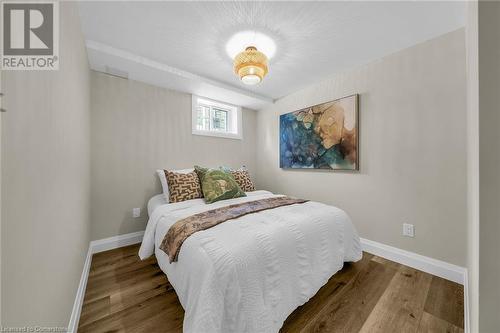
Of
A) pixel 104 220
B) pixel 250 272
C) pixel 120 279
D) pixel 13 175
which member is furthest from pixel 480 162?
pixel 104 220

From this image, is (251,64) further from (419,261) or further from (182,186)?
(419,261)

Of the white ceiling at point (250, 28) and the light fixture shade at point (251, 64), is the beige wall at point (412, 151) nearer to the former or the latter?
the white ceiling at point (250, 28)

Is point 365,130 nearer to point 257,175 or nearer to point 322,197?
point 322,197

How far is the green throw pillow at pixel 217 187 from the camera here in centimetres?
218

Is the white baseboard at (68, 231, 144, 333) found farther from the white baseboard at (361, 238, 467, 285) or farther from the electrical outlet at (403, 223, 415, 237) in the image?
the electrical outlet at (403, 223, 415, 237)

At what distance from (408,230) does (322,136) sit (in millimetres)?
1421

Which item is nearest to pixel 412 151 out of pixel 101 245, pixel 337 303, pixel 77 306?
pixel 337 303

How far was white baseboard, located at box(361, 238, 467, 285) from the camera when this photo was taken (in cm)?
Result: 168

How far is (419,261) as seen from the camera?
6.12 ft

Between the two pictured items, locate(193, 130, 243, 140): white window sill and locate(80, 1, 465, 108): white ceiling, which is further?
locate(193, 130, 243, 140): white window sill

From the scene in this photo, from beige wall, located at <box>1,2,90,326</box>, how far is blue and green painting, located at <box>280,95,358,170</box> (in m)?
2.57

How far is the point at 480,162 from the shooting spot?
59cm

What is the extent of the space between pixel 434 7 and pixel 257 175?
9.86 feet

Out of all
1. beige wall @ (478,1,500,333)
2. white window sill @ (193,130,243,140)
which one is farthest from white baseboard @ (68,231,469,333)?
white window sill @ (193,130,243,140)
